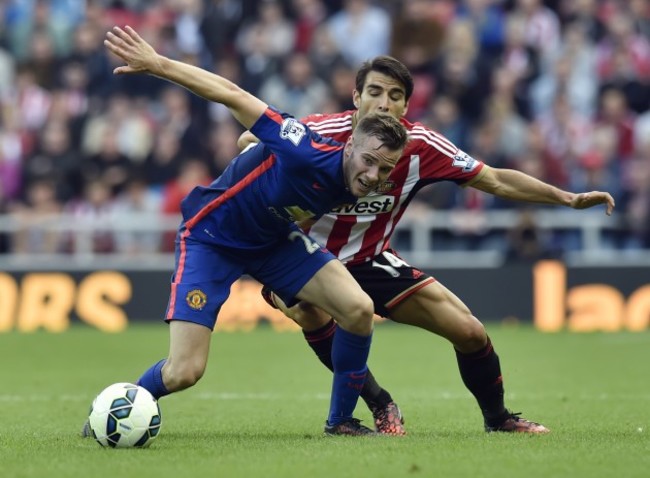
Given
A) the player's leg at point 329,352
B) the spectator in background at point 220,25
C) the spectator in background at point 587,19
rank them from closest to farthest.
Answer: the player's leg at point 329,352
the spectator in background at point 587,19
the spectator in background at point 220,25

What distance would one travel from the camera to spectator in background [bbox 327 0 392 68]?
764 inches

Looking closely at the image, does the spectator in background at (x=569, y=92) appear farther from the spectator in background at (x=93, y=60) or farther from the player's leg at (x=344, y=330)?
the player's leg at (x=344, y=330)

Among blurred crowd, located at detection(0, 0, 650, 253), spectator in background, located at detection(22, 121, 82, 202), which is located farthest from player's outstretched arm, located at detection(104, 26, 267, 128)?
spectator in background, located at detection(22, 121, 82, 202)

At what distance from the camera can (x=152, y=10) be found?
819 inches

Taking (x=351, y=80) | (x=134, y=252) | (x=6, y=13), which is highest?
(x=6, y=13)

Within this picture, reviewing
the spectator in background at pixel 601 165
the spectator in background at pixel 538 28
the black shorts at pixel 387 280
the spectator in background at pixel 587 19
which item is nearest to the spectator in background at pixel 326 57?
the spectator in background at pixel 538 28

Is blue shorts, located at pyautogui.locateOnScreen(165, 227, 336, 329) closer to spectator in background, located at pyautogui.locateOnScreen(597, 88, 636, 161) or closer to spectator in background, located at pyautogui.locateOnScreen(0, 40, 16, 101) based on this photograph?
spectator in background, located at pyautogui.locateOnScreen(597, 88, 636, 161)

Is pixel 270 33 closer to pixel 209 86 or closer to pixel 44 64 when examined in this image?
pixel 44 64

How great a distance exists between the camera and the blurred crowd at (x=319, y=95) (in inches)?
709

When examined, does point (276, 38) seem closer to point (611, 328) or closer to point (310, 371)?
point (611, 328)

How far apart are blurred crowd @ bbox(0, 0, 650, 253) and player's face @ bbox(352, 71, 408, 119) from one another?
9.52 meters

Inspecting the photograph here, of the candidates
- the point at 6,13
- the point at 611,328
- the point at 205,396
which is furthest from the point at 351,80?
the point at 205,396

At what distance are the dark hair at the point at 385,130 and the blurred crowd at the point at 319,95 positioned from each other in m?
10.3

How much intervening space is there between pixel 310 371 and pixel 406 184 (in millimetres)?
4781
